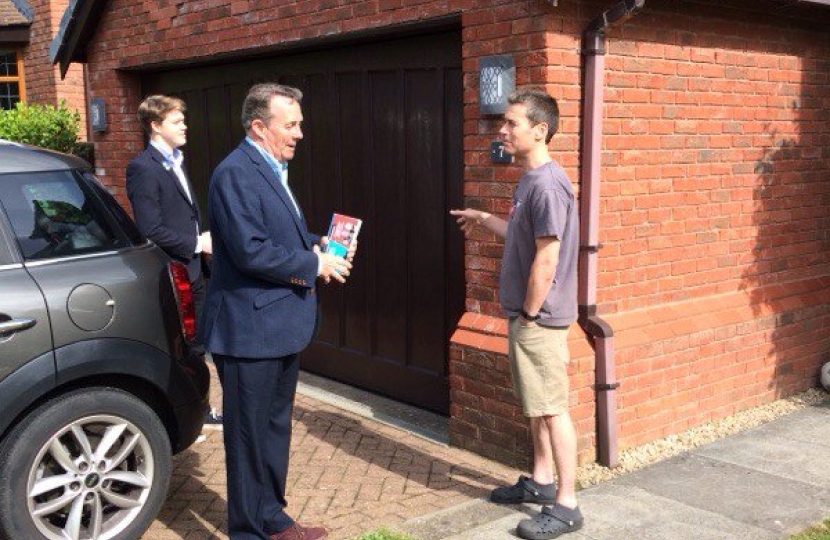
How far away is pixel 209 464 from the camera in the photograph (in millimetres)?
5113

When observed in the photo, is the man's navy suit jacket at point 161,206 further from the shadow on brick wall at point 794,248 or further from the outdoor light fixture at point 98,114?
the outdoor light fixture at point 98,114

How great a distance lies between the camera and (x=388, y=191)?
624cm

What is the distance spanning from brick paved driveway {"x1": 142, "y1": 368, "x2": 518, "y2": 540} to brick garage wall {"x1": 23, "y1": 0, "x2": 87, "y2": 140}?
9441mm

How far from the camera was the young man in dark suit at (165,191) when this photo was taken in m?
5.02

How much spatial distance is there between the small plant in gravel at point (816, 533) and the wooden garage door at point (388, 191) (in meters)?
2.32

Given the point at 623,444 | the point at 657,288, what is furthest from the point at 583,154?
the point at 623,444

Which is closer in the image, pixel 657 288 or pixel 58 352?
pixel 58 352

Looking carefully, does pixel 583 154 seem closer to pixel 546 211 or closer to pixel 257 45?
pixel 546 211

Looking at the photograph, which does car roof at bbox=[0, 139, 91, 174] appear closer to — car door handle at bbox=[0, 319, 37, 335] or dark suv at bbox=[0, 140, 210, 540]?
dark suv at bbox=[0, 140, 210, 540]

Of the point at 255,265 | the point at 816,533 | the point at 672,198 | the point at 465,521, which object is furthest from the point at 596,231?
the point at 255,265

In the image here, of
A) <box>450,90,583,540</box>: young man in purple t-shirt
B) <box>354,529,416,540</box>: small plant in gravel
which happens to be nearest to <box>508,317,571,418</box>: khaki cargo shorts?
<box>450,90,583,540</box>: young man in purple t-shirt

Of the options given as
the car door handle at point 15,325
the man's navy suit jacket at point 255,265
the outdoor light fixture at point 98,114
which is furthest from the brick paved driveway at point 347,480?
the outdoor light fixture at point 98,114

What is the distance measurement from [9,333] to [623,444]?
322cm

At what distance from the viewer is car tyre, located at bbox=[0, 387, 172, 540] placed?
3.63 meters
